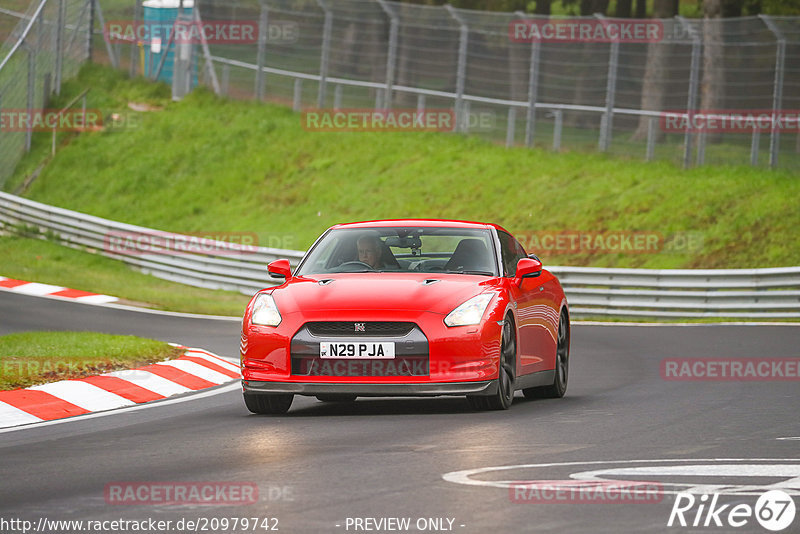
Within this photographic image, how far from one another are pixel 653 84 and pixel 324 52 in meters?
10.1

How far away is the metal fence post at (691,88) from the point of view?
29.2 meters

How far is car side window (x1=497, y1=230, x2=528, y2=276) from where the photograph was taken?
11469mm

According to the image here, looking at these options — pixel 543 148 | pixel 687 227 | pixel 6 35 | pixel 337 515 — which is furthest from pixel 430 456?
pixel 6 35

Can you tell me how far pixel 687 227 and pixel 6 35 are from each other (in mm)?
20543

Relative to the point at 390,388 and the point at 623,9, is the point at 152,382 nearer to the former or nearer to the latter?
the point at 390,388

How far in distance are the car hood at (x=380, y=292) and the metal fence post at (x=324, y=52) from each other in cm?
2690

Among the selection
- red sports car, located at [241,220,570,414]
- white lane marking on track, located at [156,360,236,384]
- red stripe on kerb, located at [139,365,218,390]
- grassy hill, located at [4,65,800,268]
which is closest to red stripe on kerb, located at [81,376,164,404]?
red stripe on kerb, located at [139,365,218,390]

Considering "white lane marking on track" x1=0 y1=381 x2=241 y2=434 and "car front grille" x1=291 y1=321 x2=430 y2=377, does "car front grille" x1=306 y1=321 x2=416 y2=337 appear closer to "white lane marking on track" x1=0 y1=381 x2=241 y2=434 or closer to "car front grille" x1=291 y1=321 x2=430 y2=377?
"car front grille" x1=291 y1=321 x2=430 y2=377

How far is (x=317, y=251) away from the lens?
11.6 metres

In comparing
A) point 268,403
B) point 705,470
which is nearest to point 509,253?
point 268,403

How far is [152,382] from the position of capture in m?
12.6

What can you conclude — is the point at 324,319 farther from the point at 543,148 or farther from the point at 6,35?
the point at 6,35

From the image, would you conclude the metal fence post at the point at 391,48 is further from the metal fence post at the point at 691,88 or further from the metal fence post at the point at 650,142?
the metal fence post at the point at 691,88

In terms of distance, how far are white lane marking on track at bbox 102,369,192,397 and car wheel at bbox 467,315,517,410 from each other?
299 centimetres
